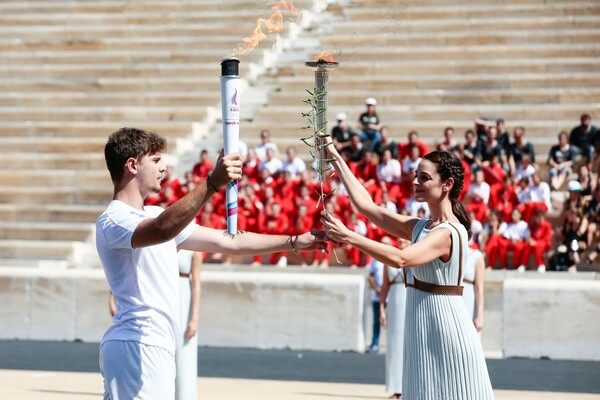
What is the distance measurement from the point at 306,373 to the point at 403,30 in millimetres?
12522

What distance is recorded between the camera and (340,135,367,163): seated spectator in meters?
19.0

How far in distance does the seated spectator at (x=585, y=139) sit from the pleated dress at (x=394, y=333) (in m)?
6.98

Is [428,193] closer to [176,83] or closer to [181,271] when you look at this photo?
[181,271]

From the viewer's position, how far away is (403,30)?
2488 cm

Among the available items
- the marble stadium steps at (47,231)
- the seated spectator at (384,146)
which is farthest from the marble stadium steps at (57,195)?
the seated spectator at (384,146)

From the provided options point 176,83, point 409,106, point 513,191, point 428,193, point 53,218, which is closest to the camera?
point 428,193

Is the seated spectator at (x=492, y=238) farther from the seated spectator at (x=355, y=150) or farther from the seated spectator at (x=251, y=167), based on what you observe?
the seated spectator at (x=251, y=167)

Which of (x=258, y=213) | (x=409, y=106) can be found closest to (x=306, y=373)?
(x=258, y=213)

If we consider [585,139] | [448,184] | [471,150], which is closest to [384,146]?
[471,150]

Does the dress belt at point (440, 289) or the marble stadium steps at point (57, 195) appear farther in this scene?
the marble stadium steps at point (57, 195)

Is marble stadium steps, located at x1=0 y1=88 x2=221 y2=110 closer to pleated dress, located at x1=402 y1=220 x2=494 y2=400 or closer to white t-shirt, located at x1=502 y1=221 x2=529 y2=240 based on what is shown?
white t-shirt, located at x1=502 y1=221 x2=529 y2=240

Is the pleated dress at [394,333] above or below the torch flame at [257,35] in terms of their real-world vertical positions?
below

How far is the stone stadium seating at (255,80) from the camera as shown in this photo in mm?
21750

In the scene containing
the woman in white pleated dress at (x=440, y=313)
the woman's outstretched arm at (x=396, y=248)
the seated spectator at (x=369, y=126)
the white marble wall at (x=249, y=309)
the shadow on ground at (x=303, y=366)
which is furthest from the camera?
the seated spectator at (x=369, y=126)
